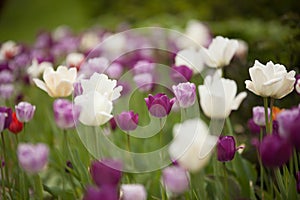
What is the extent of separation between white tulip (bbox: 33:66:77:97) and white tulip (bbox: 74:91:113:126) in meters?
0.27

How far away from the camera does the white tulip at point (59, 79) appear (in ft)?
5.27

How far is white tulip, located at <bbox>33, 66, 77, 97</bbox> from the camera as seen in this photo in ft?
5.27

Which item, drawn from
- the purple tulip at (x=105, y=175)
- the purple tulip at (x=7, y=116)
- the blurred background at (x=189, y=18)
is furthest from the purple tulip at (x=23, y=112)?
the blurred background at (x=189, y=18)

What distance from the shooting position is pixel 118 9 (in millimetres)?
7770

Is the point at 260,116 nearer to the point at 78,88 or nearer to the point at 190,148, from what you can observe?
the point at 190,148

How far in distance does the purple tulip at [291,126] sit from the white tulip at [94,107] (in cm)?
45

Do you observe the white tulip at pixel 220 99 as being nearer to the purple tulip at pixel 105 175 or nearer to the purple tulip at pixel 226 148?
the purple tulip at pixel 226 148

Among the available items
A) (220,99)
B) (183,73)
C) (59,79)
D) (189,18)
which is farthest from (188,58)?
(189,18)

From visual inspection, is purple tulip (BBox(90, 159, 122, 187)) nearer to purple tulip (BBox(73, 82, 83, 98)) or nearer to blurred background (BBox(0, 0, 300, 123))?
purple tulip (BBox(73, 82, 83, 98))

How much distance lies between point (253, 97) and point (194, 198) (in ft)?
3.64

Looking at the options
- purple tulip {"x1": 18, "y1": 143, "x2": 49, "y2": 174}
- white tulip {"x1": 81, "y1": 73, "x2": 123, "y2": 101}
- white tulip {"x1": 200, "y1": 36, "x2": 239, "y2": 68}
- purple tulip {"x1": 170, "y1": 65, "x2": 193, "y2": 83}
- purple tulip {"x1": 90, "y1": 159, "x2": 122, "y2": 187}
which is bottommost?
purple tulip {"x1": 90, "y1": 159, "x2": 122, "y2": 187}

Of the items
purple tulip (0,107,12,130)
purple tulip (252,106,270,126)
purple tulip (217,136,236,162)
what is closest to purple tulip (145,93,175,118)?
purple tulip (217,136,236,162)

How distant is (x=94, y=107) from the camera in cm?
134

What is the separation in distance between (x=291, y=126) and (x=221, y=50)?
0.74 meters
